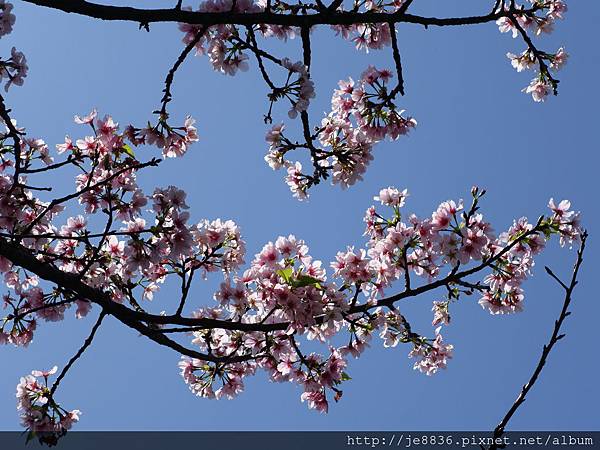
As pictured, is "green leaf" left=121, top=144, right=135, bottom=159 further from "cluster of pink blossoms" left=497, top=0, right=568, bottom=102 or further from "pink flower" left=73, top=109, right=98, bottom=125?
"cluster of pink blossoms" left=497, top=0, right=568, bottom=102

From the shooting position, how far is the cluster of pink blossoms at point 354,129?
6555 millimetres

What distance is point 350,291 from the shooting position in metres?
5.16

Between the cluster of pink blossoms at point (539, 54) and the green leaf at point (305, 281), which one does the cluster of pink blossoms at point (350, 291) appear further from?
the cluster of pink blossoms at point (539, 54)

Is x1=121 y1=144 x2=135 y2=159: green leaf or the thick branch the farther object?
x1=121 y1=144 x2=135 y2=159: green leaf

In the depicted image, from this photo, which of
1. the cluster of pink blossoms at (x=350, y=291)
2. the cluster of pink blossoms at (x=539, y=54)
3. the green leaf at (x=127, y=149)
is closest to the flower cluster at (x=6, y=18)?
the green leaf at (x=127, y=149)

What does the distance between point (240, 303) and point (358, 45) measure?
335 centimetres

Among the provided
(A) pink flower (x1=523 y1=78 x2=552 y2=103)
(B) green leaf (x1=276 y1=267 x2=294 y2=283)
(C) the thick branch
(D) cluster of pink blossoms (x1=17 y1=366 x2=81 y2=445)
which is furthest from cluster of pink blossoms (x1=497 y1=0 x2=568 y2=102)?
(D) cluster of pink blossoms (x1=17 y1=366 x2=81 y2=445)

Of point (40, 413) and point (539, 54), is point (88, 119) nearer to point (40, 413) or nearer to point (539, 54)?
point (40, 413)

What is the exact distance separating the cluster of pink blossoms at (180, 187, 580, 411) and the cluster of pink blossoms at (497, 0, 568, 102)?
7.33 ft

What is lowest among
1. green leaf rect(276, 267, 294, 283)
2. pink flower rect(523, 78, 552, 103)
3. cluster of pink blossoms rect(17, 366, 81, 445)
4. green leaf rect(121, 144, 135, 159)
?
cluster of pink blossoms rect(17, 366, 81, 445)

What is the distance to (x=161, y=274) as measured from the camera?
20.9ft

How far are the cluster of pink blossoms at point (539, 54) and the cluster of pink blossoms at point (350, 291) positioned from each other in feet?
7.33

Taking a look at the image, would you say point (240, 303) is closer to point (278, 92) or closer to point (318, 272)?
point (318, 272)

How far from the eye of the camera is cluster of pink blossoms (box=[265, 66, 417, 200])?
6.55 metres
